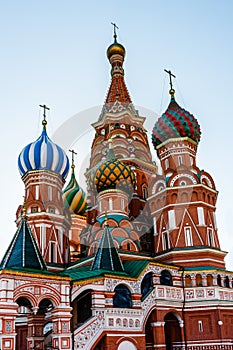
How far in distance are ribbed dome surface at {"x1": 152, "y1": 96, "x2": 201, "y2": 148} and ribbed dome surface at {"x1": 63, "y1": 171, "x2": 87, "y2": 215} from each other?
6.99 m

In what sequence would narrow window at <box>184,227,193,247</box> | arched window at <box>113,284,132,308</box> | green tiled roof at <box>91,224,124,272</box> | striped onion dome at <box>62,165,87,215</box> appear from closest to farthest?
arched window at <box>113,284,132,308</box> → green tiled roof at <box>91,224,124,272</box> → narrow window at <box>184,227,193,247</box> → striped onion dome at <box>62,165,87,215</box>

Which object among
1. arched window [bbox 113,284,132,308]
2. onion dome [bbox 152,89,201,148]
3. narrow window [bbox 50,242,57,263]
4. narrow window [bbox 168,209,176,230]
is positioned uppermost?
onion dome [bbox 152,89,201,148]

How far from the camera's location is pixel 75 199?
28.9 meters

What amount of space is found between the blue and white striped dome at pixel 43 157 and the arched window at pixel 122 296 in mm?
9809

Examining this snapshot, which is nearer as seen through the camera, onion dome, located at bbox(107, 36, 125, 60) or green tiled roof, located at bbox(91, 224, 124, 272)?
green tiled roof, located at bbox(91, 224, 124, 272)

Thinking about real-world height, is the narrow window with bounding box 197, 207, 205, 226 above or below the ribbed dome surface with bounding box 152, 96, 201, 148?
below

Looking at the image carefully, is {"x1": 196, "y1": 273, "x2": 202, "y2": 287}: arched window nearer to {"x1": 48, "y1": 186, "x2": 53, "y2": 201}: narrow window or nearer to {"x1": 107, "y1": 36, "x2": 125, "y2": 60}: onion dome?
{"x1": 48, "y1": 186, "x2": 53, "y2": 201}: narrow window

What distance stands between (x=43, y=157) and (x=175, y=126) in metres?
7.48

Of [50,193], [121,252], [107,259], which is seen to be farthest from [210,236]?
[50,193]

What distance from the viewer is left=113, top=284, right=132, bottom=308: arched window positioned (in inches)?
647

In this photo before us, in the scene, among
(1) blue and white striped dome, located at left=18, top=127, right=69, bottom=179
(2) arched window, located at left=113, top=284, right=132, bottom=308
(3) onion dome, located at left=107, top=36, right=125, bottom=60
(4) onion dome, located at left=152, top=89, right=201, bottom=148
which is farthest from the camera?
(3) onion dome, located at left=107, top=36, right=125, bottom=60

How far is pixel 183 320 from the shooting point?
61.6 ft

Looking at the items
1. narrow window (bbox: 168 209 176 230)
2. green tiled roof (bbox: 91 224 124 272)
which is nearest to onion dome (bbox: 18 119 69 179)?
narrow window (bbox: 168 209 176 230)

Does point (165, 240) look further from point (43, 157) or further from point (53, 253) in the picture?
point (43, 157)
